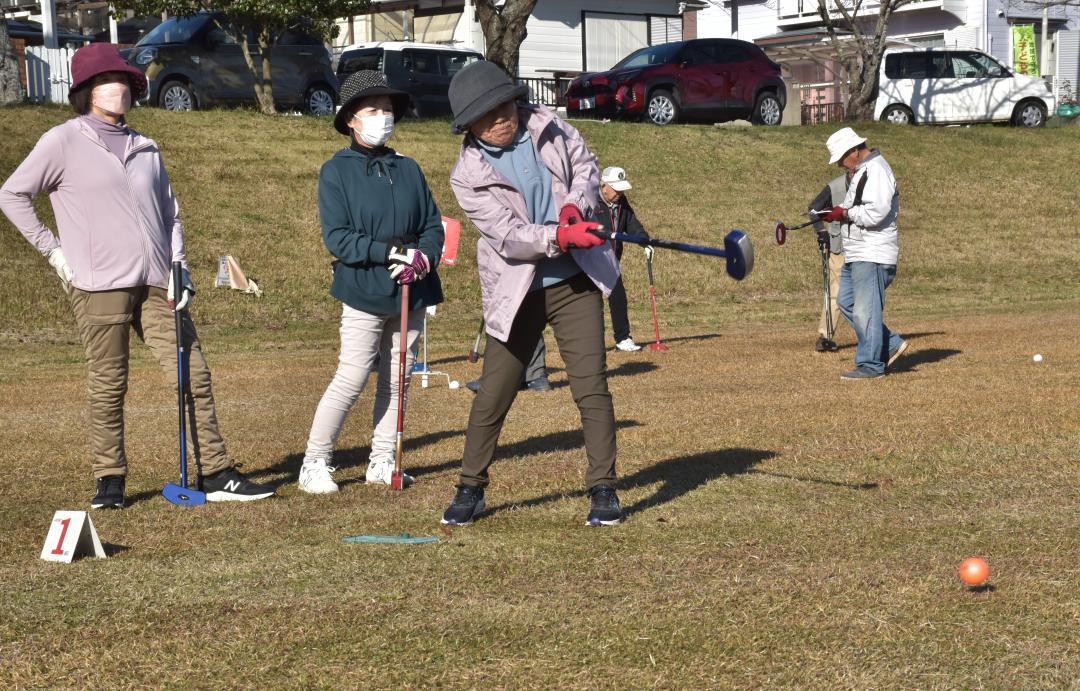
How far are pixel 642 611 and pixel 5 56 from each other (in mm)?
23161

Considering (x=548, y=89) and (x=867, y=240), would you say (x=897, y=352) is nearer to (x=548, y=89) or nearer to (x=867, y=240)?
(x=867, y=240)

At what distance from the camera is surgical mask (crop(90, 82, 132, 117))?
6.95 meters

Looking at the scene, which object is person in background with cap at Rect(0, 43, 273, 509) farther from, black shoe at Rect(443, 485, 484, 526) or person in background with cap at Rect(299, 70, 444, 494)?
black shoe at Rect(443, 485, 484, 526)

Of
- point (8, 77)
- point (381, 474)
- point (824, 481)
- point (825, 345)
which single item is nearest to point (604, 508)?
point (824, 481)

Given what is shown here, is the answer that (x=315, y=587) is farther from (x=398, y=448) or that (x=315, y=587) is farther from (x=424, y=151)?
(x=424, y=151)

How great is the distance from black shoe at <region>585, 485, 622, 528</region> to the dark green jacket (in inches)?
55.2

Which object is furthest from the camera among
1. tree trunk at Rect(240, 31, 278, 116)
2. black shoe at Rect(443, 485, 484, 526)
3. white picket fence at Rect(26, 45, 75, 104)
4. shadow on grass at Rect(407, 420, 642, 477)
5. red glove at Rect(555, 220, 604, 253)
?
tree trunk at Rect(240, 31, 278, 116)

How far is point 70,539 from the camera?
235 inches

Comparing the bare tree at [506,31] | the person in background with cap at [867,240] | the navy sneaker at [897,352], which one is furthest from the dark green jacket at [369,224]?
the bare tree at [506,31]

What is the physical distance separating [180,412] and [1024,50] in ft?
144

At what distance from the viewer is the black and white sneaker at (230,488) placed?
731cm

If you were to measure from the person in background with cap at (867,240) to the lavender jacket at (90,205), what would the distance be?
20.0ft

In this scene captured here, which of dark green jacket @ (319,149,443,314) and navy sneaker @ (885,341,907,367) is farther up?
dark green jacket @ (319,149,443,314)

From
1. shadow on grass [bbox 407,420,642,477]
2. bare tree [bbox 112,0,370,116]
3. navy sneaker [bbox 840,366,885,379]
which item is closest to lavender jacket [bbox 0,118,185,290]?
shadow on grass [bbox 407,420,642,477]
